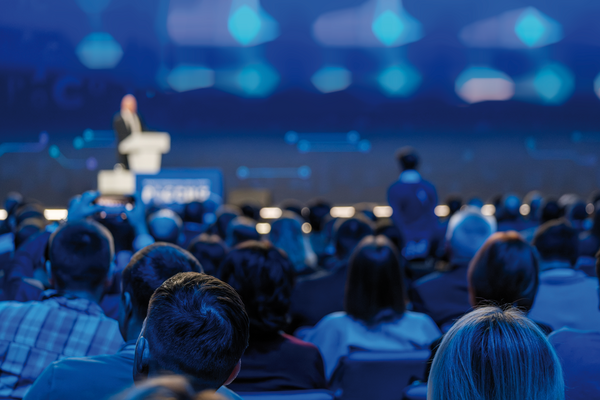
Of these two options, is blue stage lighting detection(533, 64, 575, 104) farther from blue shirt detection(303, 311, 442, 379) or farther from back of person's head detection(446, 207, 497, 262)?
blue shirt detection(303, 311, 442, 379)

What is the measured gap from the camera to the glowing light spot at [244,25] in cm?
852

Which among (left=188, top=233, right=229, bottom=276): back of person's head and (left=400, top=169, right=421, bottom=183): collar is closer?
(left=188, top=233, right=229, bottom=276): back of person's head

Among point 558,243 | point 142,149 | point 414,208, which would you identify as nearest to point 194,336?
point 558,243

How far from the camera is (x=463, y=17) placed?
9.05 meters

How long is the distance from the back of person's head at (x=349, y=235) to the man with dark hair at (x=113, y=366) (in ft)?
5.23

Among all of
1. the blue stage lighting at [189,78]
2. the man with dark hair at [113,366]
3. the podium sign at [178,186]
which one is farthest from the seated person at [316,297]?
the blue stage lighting at [189,78]

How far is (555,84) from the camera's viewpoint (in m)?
9.41

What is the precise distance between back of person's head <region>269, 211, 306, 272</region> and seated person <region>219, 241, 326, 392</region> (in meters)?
1.17

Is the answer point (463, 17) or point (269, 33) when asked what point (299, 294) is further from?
point (463, 17)

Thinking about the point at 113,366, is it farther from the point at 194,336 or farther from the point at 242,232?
the point at 242,232

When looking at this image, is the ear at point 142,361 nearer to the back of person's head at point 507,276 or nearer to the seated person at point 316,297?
the back of person's head at point 507,276

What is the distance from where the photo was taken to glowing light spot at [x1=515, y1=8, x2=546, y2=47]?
910cm

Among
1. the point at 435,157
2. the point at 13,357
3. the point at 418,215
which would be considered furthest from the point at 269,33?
the point at 13,357

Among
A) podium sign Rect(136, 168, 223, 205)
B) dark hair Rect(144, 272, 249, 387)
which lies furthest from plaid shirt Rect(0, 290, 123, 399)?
podium sign Rect(136, 168, 223, 205)
